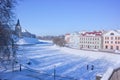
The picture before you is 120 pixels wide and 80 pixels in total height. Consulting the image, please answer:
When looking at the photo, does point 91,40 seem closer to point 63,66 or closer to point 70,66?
point 70,66

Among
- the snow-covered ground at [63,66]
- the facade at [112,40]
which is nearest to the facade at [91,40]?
the facade at [112,40]

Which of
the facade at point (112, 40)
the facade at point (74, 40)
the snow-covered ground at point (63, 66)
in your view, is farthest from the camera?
the facade at point (74, 40)

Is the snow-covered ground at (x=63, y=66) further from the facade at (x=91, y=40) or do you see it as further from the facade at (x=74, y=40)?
the facade at (x=74, y=40)

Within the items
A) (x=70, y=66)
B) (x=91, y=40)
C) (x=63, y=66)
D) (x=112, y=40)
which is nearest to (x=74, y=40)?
(x=91, y=40)

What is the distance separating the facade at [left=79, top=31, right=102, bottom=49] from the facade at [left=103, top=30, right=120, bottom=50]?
2.64 meters

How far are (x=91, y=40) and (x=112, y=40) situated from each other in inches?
341

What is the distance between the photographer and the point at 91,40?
6431 cm

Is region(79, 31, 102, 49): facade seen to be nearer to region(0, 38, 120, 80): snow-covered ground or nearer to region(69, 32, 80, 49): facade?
region(69, 32, 80, 49): facade

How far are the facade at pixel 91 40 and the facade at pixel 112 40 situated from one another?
104 inches

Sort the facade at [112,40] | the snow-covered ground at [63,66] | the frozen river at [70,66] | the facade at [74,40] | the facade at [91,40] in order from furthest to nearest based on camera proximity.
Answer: the facade at [74,40], the facade at [91,40], the facade at [112,40], the frozen river at [70,66], the snow-covered ground at [63,66]

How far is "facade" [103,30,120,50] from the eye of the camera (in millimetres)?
56375

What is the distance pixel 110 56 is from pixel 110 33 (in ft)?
55.8

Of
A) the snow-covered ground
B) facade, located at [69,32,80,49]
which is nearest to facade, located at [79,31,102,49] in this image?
facade, located at [69,32,80,49]

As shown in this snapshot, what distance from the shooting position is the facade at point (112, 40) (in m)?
56.4
